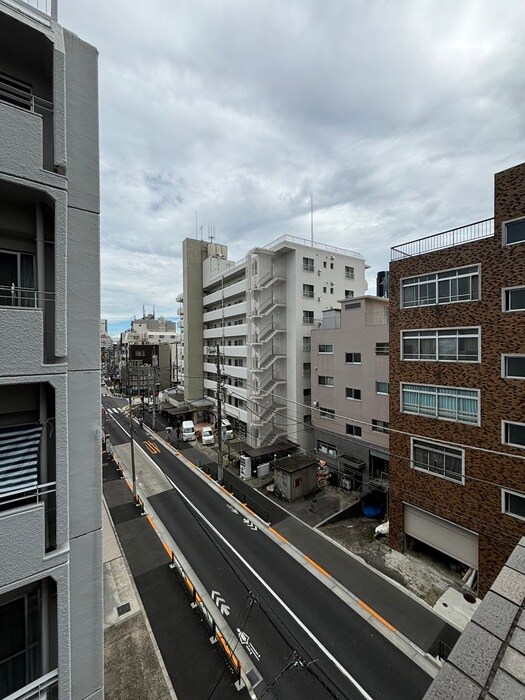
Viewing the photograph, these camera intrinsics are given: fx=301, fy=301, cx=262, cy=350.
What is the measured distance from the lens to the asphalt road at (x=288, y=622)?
9445mm

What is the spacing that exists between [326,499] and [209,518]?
813 centimetres

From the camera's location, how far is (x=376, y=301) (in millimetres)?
22984

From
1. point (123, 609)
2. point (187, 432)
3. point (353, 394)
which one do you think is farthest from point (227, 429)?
point (123, 609)

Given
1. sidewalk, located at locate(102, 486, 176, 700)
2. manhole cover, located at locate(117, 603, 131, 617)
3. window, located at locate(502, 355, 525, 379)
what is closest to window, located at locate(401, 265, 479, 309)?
window, located at locate(502, 355, 525, 379)

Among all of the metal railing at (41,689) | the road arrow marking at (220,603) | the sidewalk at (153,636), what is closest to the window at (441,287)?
the road arrow marking at (220,603)

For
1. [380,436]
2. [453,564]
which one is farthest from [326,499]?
[453,564]

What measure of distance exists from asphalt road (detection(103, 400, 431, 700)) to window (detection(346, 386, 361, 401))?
447 inches

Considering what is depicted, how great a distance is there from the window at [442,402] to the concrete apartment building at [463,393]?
0.15 feet

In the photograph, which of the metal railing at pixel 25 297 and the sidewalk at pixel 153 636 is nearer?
the metal railing at pixel 25 297

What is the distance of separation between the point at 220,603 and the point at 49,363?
12701 mm

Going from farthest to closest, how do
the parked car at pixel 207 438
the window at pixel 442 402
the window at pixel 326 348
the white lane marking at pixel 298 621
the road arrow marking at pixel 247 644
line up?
the parked car at pixel 207 438 → the window at pixel 326 348 → the window at pixel 442 402 → the road arrow marking at pixel 247 644 → the white lane marking at pixel 298 621

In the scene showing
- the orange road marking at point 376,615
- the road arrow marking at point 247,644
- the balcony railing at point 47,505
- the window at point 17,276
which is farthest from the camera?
the orange road marking at point 376,615

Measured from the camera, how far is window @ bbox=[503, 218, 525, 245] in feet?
39.1

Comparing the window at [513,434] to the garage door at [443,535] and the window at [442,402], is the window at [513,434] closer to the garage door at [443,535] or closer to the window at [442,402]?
the window at [442,402]
